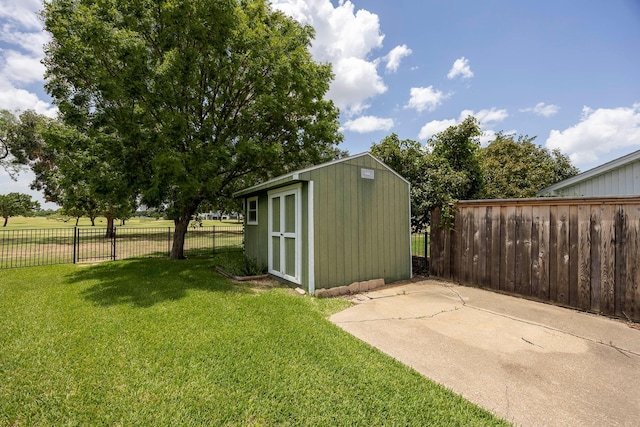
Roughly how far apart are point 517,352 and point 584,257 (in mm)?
2547

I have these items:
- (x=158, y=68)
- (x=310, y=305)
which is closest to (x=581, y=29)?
(x=310, y=305)

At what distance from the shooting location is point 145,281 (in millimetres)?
6207

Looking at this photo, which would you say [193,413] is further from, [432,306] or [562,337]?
[562,337]

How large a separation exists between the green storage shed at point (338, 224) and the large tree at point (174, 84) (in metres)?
2.18

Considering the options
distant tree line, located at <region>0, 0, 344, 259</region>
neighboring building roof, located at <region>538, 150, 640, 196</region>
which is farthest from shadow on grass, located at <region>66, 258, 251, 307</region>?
neighboring building roof, located at <region>538, 150, 640, 196</region>

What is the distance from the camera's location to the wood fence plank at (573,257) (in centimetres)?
448

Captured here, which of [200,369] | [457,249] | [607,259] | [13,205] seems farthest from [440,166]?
[13,205]

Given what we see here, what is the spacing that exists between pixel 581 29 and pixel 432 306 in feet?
22.2

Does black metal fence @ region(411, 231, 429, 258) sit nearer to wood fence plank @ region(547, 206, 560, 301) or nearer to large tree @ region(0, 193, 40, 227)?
wood fence plank @ region(547, 206, 560, 301)

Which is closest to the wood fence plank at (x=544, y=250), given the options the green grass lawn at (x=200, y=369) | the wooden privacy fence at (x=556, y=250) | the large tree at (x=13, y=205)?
the wooden privacy fence at (x=556, y=250)

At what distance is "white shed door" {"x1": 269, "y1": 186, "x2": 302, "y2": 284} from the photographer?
5656mm

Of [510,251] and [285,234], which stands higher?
[285,234]

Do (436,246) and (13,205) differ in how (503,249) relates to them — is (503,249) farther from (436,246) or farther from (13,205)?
(13,205)

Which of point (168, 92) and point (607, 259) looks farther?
point (168, 92)
